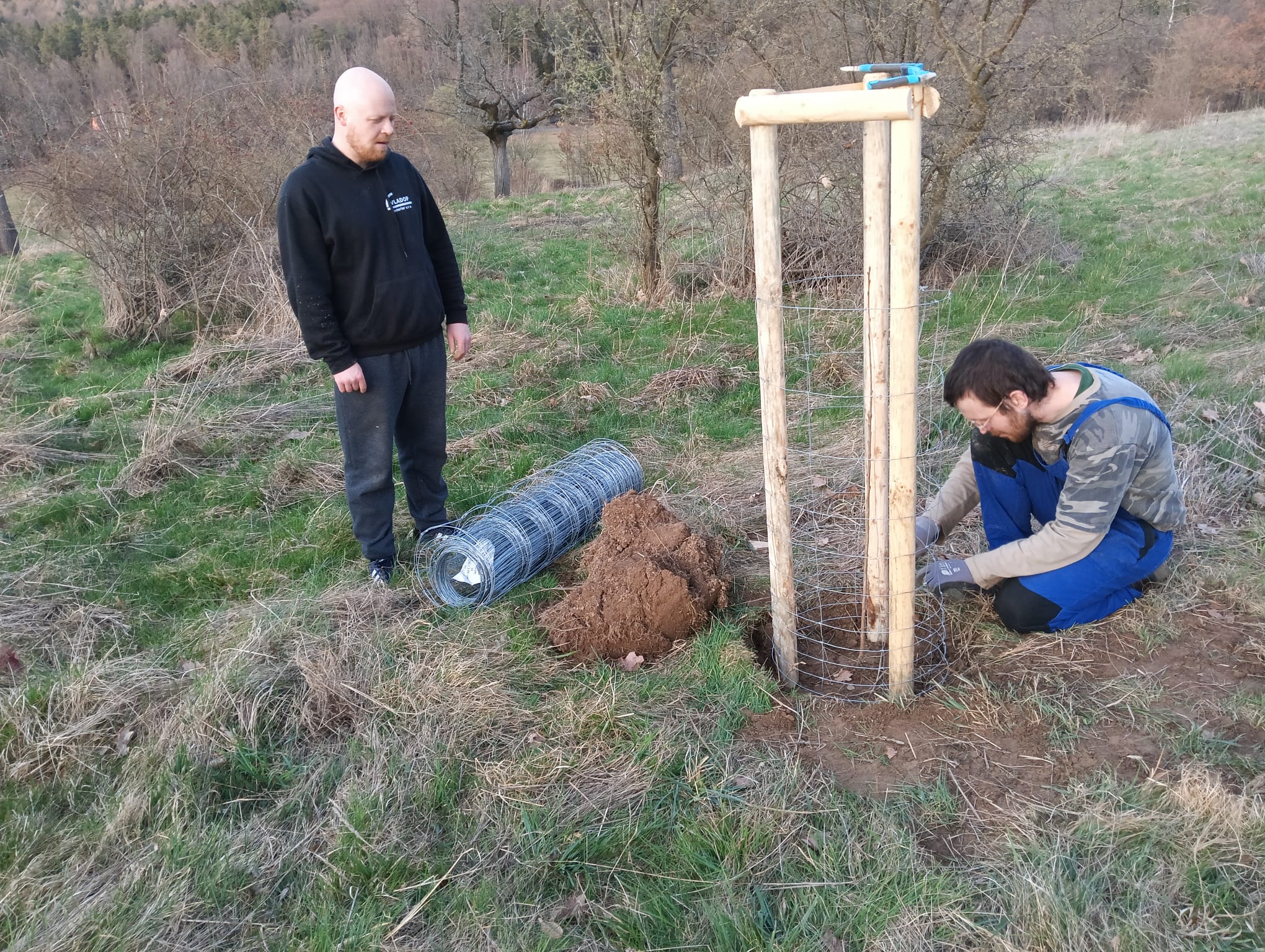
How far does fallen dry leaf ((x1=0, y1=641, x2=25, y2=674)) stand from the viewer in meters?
3.41

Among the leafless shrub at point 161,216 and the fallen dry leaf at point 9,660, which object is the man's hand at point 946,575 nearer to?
the fallen dry leaf at point 9,660

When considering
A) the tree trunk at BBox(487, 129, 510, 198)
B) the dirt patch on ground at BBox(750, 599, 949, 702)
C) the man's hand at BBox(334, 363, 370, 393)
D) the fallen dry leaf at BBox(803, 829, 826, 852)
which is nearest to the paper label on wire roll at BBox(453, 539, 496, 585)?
the man's hand at BBox(334, 363, 370, 393)

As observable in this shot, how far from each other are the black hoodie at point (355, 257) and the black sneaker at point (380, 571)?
3.13ft

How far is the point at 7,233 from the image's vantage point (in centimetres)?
1479

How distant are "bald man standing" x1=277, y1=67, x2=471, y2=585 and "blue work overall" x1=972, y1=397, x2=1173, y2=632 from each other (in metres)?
2.49

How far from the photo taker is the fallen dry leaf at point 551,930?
2.24 metres

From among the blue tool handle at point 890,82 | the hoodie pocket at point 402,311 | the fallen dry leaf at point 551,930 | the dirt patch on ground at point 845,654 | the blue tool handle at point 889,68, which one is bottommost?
the dirt patch on ground at point 845,654

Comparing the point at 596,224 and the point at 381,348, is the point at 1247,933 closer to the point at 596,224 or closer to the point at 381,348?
the point at 381,348

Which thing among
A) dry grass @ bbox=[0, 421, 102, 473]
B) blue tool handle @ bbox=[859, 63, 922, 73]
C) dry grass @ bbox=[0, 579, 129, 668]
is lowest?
dry grass @ bbox=[0, 579, 129, 668]

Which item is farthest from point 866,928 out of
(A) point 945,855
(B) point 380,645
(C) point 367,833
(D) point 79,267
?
(D) point 79,267

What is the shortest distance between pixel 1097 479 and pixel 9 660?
168 inches

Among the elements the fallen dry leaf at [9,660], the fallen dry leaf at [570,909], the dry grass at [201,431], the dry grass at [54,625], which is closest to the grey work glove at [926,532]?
the fallen dry leaf at [570,909]

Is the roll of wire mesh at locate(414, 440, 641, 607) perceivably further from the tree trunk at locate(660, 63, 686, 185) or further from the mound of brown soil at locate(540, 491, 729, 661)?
the tree trunk at locate(660, 63, 686, 185)

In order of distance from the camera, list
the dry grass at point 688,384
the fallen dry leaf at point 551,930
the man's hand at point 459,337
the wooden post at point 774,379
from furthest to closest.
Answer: the dry grass at point 688,384 → the man's hand at point 459,337 → the wooden post at point 774,379 → the fallen dry leaf at point 551,930
